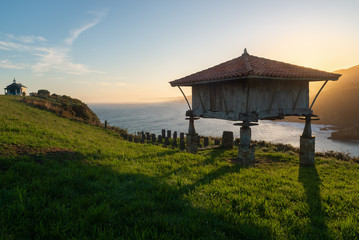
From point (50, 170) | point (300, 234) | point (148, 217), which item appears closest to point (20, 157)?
point (50, 170)

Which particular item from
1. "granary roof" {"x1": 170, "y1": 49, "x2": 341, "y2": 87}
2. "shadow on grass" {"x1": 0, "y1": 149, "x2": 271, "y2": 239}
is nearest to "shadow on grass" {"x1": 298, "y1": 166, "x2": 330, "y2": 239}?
"shadow on grass" {"x1": 0, "y1": 149, "x2": 271, "y2": 239}

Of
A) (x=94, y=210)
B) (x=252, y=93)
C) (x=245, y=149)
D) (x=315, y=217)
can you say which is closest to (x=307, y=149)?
(x=245, y=149)

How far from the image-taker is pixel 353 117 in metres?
71.8

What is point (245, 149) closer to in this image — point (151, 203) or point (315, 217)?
point (315, 217)

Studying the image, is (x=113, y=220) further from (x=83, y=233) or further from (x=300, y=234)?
(x=300, y=234)

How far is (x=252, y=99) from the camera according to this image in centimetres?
866

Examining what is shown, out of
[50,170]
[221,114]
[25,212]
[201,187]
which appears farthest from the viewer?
[221,114]

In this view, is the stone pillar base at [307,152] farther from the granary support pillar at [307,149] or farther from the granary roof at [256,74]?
the granary roof at [256,74]

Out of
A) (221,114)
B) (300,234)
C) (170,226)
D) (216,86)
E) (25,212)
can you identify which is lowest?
(300,234)

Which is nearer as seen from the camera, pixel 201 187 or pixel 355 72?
pixel 201 187

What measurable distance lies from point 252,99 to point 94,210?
24.9 feet

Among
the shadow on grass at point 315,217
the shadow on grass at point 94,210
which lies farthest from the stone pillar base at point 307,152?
the shadow on grass at point 94,210

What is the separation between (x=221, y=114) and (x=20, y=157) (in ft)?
26.9

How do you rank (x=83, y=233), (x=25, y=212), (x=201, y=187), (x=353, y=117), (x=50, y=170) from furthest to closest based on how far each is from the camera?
(x=353, y=117) → (x=201, y=187) → (x=50, y=170) → (x=25, y=212) → (x=83, y=233)
